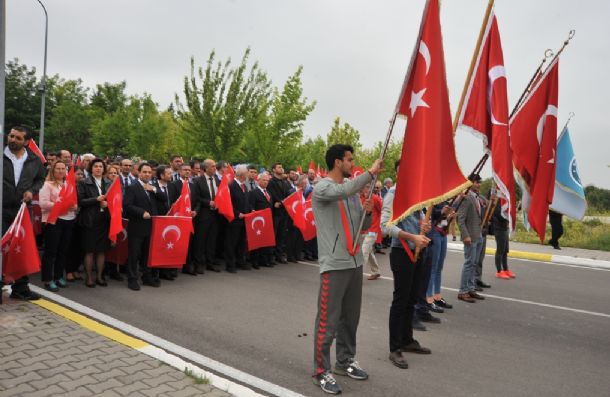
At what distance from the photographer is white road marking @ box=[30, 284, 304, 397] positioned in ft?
13.4

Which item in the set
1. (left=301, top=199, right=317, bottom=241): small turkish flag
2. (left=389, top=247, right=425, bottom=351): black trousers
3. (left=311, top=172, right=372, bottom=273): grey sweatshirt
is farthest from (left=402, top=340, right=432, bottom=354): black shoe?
(left=301, top=199, right=317, bottom=241): small turkish flag

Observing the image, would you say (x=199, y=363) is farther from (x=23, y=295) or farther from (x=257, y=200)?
(x=257, y=200)

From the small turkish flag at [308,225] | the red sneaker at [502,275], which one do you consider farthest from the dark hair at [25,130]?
the red sneaker at [502,275]

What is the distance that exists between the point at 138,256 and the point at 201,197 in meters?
1.75

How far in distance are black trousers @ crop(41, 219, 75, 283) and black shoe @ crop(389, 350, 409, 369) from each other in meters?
5.04

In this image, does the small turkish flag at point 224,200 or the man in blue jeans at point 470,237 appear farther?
the small turkish flag at point 224,200

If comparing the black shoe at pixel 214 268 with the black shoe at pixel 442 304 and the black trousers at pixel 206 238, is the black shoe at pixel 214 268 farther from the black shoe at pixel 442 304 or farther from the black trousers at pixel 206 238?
the black shoe at pixel 442 304

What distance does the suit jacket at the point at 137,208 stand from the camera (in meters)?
7.65

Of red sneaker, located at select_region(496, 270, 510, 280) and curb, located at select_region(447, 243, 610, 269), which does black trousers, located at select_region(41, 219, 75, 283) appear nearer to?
red sneaker, located at select_region(496, 270, 510, 280)

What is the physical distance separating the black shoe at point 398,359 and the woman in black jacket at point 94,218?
4782 millimetres

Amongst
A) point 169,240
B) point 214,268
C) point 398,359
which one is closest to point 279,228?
point 214,268

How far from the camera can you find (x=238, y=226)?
967cm

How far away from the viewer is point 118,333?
523cm

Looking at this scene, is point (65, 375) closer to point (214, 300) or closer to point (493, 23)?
point (214, 300)
